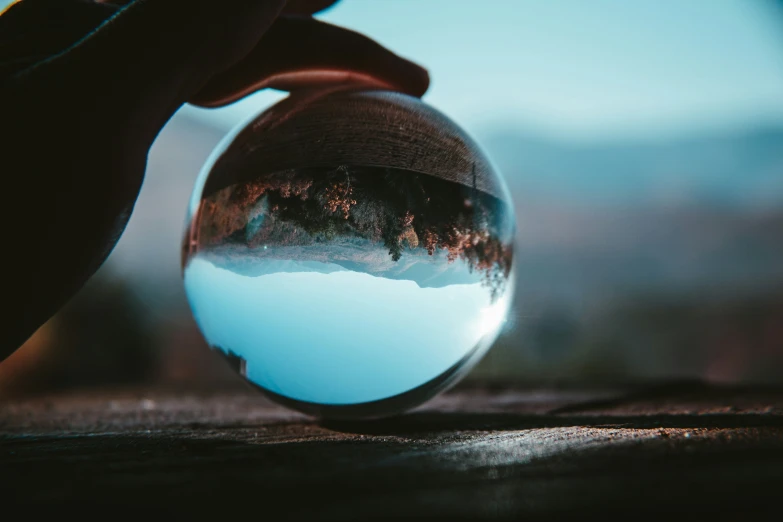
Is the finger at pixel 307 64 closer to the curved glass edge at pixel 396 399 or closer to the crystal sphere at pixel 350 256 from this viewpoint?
the crystal sphere at pixel 350 256

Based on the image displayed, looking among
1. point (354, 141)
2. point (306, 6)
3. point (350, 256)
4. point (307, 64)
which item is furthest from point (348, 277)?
point (306, 6)

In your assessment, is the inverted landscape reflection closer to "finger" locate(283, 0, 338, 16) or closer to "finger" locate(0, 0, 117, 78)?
"finger" locate(0, 0, 117, 78)

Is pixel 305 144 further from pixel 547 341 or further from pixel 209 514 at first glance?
pixel 547 341

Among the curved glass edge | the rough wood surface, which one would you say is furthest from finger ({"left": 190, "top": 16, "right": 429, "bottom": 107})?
the rough wood surface

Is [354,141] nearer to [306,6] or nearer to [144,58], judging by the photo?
[144,58]

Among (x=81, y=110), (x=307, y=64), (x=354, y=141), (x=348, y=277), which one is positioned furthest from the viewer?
(x=307, y=64)

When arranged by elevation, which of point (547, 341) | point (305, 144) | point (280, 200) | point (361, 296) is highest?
point (305, 144)

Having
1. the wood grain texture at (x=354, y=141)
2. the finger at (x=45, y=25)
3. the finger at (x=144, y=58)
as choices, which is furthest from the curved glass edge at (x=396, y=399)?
the finger at (x=45, y=25)

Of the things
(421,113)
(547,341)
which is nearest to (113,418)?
(421,113)
